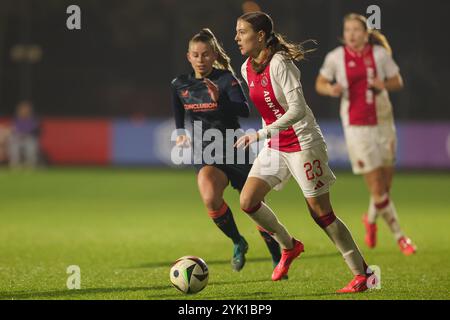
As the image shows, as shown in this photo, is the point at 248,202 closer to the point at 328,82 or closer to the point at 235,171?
the point at 235,171

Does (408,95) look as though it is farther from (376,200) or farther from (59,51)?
(376,200)

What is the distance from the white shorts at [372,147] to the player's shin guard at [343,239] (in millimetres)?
3424

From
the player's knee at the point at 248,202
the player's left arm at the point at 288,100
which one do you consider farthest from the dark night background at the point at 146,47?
the player's left arm at the point at 288,100

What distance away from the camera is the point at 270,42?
7180 mm

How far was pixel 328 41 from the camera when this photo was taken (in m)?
26.6

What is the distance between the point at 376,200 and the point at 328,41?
54.8 ft

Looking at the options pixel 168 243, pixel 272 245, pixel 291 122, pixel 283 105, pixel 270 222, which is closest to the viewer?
pixel 291 122

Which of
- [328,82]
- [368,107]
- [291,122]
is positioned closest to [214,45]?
[291,122]

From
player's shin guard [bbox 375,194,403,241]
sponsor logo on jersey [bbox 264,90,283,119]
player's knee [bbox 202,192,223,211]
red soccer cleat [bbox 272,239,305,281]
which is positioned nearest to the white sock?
red soccer cleat [bbox 272,239,305,281]

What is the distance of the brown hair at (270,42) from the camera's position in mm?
7098

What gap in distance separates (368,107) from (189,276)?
426 cm
